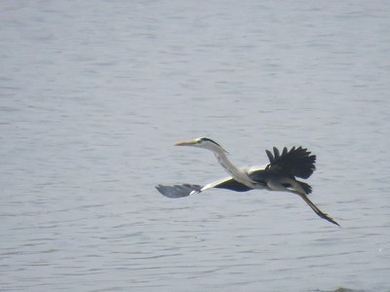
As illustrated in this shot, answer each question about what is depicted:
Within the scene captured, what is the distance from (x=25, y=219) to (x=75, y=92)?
6.03 metres

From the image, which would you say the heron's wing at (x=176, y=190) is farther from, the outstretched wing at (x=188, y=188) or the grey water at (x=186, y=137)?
the grey water at (x=186, y=137)

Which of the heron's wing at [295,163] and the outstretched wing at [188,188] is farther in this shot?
the outstretched wing at [188,188]

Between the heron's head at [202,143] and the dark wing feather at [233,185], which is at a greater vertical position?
the heron's head at [202,143]

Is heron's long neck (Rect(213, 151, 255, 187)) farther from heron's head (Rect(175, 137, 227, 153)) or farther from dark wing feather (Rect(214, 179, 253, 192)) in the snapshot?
dark wing feather (Rect(214, 179, 253, 192))

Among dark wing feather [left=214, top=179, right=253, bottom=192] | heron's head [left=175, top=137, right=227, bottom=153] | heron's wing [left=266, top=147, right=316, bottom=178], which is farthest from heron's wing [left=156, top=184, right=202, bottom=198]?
heron's wing [left=266, top=147, right=316, bottom=178]

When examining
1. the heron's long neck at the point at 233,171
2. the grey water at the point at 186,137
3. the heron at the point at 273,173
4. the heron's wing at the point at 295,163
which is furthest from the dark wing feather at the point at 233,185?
the grey water at the point at 186,137

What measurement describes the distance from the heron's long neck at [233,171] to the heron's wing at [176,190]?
0.30 meters

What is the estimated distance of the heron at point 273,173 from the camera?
31.5 feet

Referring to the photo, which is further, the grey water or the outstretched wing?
the grey water

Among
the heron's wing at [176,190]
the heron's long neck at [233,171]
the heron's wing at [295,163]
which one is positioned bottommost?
the heron's wing at [176,190]

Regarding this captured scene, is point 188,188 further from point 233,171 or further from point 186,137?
point 186,137

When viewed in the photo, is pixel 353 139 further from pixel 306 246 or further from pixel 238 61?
pixel 238 61

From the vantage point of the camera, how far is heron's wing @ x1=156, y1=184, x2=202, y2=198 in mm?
9938

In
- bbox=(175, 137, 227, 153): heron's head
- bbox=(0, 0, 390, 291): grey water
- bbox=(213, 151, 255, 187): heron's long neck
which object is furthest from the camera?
bbox=(0, 0, 390, 291): grey water
